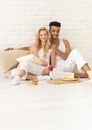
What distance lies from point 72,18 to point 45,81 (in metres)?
1.35

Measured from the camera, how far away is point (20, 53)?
15.4ft

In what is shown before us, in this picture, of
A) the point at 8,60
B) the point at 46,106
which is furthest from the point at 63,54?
the point at 46,106

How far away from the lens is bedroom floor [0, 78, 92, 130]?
2307 mm

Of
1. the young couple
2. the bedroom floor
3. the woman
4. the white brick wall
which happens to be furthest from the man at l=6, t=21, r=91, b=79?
the bedroom floor

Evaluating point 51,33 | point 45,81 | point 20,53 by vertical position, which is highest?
point 51,33

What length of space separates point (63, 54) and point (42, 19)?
0.72m

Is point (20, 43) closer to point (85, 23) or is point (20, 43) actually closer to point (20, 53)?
point (20, 53)

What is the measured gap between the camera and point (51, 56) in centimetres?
467

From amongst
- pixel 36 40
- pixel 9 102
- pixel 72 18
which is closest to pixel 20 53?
pixel 36 40

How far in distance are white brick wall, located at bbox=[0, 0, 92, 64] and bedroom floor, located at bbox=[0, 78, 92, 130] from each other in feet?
3.67

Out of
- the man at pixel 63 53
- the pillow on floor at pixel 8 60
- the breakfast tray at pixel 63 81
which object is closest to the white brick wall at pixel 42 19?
the man at pixel 63 53

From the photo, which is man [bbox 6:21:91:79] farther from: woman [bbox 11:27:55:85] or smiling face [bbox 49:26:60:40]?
woman [bbox 11:27:55:85]

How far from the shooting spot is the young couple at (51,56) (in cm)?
439

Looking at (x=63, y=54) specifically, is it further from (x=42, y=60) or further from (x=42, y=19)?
(x=42, y=19)
